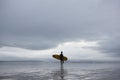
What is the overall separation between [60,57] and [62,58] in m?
0.29

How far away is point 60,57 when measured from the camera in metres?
24.9

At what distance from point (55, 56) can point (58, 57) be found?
0.49 m

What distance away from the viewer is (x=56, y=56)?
24.8m

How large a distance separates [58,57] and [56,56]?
310 millimetres

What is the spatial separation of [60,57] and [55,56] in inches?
28.1

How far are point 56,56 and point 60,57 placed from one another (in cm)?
54

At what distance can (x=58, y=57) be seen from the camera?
24.9 meters

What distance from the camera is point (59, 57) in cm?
2495

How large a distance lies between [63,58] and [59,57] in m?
0.52

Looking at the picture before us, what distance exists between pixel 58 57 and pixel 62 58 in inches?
20.4

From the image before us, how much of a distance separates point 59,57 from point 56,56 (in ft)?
1.45

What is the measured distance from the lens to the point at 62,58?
81.5ft
